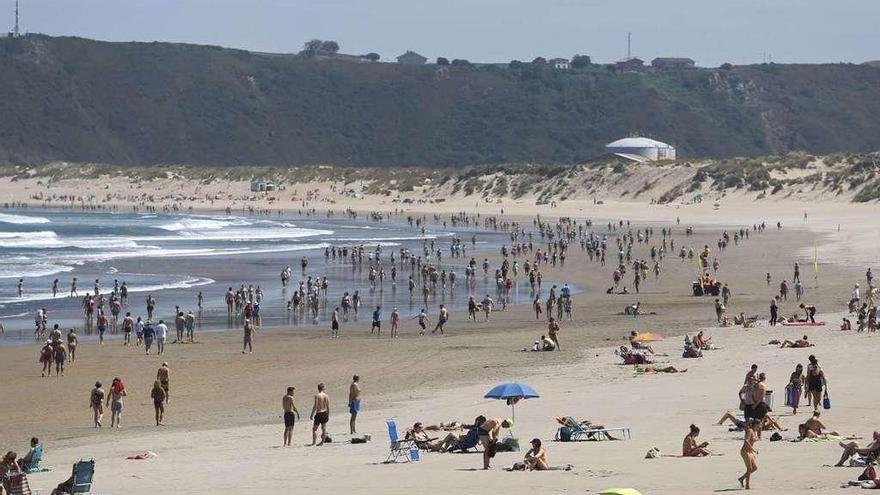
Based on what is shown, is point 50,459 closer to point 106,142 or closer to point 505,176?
point 505,176

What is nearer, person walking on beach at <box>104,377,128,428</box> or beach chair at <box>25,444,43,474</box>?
beach chair at <box>25,444,43,474</box>

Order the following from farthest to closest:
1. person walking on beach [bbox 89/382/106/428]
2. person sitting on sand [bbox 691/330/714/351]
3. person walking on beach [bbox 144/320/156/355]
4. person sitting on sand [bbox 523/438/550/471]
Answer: person walking on beach [bbox 144/320/156/355] < person sitting on sand [bbox 691/330/714/351] < person walking on beach [bbox 89/382/106/428] < person sitting on sand [bbox 523/438/550/471]

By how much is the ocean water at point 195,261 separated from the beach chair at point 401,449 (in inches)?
667

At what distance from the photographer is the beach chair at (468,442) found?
16.9 meters

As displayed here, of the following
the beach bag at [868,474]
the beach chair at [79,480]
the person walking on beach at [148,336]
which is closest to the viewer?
the beach bag at [868,474]

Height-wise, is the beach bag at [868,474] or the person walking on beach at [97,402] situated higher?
the beach bag at [868,474]

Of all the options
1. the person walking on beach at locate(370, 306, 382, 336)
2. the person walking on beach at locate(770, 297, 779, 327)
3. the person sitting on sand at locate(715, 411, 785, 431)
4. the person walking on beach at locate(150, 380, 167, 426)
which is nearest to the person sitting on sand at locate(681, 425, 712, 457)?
the person sitting on sand at locate(715, 411, 785, 431)

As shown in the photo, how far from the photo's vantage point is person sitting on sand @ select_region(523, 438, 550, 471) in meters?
15.3

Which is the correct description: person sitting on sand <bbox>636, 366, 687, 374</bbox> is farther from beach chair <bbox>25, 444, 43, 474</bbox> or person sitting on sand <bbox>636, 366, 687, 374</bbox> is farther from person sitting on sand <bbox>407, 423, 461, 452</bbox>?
beach chair <bbox>25, 444, 43, 474</bbox>

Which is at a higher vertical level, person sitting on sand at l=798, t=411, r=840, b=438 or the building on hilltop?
the building on hilltop

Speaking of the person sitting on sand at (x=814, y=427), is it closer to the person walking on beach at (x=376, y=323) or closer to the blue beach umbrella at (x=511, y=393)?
the blue beach umbrella at (x=511, y=393)

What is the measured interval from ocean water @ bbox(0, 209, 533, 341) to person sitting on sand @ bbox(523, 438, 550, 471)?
740 inches

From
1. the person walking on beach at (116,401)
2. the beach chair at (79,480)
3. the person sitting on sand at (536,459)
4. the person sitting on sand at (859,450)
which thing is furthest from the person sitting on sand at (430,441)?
the person walking on beach at (116,401)

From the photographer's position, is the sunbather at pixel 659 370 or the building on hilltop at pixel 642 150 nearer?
the sunbather at pixel 659 370
